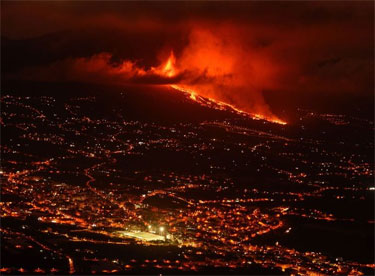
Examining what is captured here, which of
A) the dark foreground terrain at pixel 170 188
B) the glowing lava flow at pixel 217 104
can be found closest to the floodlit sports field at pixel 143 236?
the dark foreground terrain at pixel 170 188

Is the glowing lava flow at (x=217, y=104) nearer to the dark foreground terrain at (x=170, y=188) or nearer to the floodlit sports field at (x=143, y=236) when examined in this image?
the dark foreground terrain at (x=170, y=188)

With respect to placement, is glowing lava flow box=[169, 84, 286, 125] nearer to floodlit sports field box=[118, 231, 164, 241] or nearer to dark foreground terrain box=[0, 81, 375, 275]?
dark foreground terrain box=[0, 81, 375, 275]

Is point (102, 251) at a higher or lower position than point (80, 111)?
lower

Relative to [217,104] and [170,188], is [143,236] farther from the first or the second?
[217,104]

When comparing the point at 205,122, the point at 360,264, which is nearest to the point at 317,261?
the point at 360,264

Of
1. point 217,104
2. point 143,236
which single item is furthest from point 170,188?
point 217,104

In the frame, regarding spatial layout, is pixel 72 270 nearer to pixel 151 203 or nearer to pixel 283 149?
pixel 151 203

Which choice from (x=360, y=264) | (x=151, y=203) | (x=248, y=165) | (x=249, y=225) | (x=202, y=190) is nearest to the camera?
(x=360, y=264)

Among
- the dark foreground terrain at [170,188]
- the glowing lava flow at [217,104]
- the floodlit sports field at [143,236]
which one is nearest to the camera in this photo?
the dark foreground terrain at [170,188]

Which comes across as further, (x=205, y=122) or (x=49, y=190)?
(x=205, y=122)

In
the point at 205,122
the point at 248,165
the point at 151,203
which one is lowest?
the point at 151,203

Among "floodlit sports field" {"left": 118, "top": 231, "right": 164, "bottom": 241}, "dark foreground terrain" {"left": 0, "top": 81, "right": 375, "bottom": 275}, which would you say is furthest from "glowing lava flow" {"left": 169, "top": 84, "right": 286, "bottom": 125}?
"floodlit sports field" {"left": 118, "top": 231, "right": 164, "bottom": 241}
